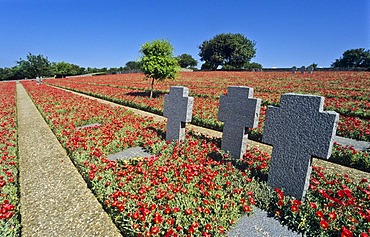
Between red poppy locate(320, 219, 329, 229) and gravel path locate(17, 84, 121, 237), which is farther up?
red poppy locate(320, 219, 329, 229)

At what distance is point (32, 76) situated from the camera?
64312mm

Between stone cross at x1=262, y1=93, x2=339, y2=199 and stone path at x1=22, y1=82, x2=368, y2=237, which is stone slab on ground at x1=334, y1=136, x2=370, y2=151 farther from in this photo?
stone path at x1=22, y1=82, x2=368, y2=237

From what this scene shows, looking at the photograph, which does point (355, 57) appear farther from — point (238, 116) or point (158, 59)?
point (238, 116)

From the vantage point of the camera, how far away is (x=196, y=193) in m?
3.64

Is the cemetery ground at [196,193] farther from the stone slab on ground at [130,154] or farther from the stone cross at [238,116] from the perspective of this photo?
the stone cross at [238,116]

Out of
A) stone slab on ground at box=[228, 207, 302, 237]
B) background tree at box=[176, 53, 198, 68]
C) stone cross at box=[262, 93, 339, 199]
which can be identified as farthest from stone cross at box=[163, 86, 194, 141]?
background tree at box=[176, 53, 198, 68]

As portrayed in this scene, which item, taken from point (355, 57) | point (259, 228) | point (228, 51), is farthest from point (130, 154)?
point (355, 57)

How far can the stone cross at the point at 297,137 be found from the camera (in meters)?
3.34

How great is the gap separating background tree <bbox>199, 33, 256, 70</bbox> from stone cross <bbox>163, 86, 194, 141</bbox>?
6081 centimetres

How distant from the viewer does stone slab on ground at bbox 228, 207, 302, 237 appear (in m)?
2.98

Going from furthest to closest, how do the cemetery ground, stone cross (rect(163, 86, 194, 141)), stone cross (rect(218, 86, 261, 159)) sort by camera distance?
stone cross (rect(163, 86, 194, 141))
stone cross (rect(218, 86, 261, 159))
the cemetery ground

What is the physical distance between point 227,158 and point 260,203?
5.46ft

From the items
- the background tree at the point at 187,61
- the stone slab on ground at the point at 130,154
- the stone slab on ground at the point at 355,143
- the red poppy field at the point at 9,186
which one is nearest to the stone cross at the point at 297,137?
the stone slab on ground at the point at 130,154

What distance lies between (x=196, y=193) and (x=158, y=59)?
1298cm
